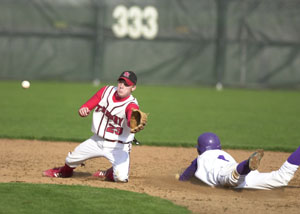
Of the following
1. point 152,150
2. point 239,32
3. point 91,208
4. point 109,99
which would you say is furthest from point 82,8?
point 91,208

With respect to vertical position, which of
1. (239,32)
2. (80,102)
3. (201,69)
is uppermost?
(239,32)

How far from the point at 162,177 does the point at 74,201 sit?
1.79 meters

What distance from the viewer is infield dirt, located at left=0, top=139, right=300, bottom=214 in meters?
5.22

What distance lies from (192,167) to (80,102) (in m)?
8.64

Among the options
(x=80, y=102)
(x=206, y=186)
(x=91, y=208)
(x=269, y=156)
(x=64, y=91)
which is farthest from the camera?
(x=64, y=91)

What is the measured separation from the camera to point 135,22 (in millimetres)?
18891

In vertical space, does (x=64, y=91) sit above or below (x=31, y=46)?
below

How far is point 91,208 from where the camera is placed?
4773mm

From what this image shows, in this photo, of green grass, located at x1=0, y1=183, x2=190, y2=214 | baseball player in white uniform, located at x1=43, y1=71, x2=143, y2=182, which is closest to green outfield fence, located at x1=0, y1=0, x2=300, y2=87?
baseball player in white uniform, located at x1=43, y1=71, x2=143, y2=182

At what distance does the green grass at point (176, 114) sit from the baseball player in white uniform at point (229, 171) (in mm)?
3032

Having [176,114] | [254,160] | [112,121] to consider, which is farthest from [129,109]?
[176,114]

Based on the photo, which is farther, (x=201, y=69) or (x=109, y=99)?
(x=201, y=69)

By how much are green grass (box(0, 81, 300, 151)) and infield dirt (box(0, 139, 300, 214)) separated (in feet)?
2.31

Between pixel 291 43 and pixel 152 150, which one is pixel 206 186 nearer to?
pixel 152 150
